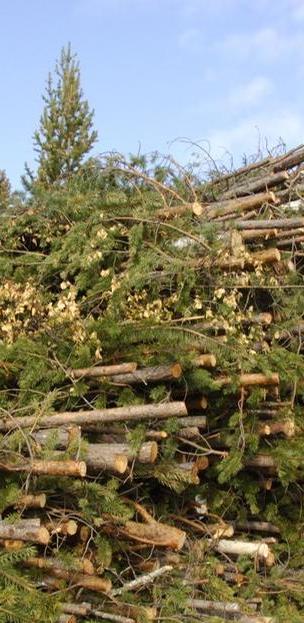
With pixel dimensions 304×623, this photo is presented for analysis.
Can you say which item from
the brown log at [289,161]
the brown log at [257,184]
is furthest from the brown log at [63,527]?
the brown log at [289,161]

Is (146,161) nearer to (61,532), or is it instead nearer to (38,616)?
(61,532)

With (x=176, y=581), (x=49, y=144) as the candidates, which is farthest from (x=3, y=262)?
(x=49, y=144)

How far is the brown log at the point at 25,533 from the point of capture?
317cm

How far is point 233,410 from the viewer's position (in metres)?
4.42

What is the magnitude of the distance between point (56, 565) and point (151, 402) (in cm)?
107

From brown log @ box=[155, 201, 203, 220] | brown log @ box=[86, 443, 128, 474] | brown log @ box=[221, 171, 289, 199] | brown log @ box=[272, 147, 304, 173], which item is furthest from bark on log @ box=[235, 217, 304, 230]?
brown log @ box=[86, 443, 128, 474]

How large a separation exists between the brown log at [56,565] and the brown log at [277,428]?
1.37 m

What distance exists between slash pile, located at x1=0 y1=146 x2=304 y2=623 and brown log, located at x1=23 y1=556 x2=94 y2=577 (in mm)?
11

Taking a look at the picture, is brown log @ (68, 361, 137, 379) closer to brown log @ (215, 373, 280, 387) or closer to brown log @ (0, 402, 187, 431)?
brown log @ (0, 402, 187, 431)

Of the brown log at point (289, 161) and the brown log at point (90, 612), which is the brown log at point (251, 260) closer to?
the brown log at point (289, 161)

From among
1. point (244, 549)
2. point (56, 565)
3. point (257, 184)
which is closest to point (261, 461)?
point (244, 549)

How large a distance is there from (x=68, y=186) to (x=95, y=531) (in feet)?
9.13

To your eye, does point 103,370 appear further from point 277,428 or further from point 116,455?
point 277,428

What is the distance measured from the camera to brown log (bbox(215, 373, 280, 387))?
4078mm
